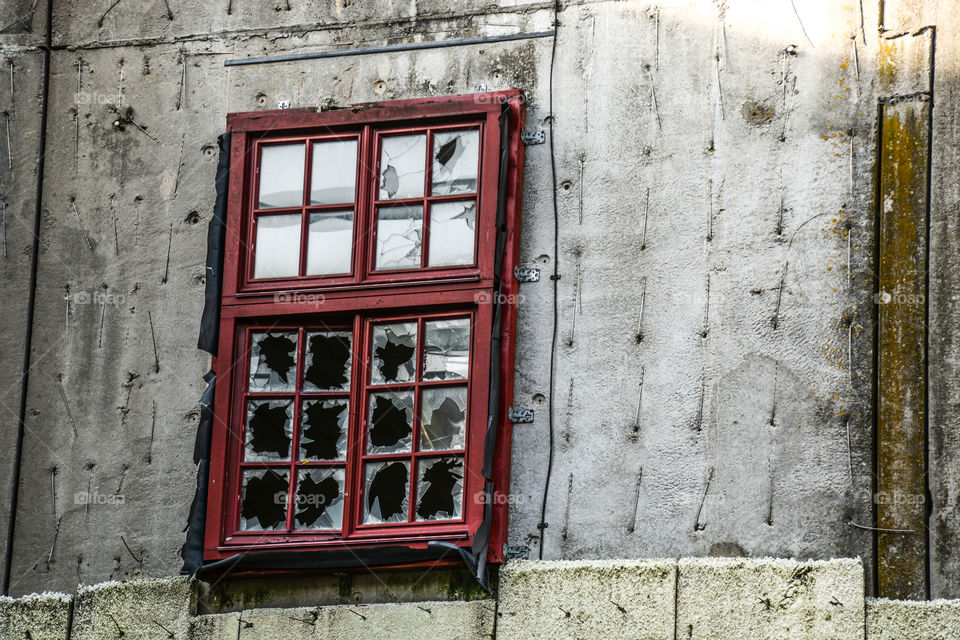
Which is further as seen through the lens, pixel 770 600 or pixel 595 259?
pixel 595 259

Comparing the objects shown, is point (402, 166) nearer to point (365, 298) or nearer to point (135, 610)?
point (365, 298)

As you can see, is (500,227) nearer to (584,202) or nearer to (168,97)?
(584,202)

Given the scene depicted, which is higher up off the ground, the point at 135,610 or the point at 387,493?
the point at 387,493

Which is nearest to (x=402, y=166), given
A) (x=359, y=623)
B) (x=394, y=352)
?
(x=394, y=352)

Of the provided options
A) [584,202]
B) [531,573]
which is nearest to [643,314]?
[584,202]

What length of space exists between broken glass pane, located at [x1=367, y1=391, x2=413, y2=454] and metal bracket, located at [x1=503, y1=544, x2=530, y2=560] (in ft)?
2.62

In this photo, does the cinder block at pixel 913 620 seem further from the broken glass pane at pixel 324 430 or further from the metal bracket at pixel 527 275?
the broken glass pane at pixel 324 430

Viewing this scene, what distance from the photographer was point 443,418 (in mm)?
8484

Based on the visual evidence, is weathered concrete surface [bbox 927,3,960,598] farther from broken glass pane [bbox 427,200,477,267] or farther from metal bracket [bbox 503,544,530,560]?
broken glass pane [bbox 427,200,477,267]

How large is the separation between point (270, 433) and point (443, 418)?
1.04 m

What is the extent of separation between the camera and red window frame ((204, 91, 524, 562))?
834 centimetres

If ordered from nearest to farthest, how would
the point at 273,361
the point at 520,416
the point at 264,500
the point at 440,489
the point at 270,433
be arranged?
the point at 440,489
the point at 520,416
the point at 264,500
the point at 270,433
the point at 273,361

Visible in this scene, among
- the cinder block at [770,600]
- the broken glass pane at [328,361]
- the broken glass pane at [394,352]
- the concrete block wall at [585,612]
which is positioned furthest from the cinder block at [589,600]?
the broken glass pane at [328,361]

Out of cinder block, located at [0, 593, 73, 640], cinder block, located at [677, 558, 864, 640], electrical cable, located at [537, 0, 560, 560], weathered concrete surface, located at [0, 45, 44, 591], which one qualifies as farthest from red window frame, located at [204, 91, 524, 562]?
weathered concrete surface, located at [0, 45, 44, 591]
